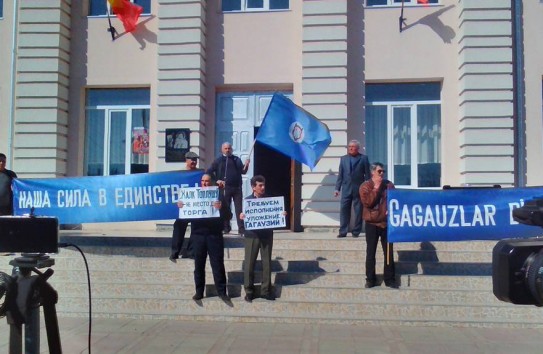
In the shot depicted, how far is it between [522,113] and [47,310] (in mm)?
11540

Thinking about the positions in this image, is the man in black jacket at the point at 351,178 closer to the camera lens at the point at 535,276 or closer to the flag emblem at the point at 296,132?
the flag emblem at the point at 296,132

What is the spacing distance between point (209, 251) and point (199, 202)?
777 millimetres

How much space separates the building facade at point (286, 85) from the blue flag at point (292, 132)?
1.44 metres

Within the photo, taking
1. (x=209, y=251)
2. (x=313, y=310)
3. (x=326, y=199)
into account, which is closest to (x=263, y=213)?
(x=209, y=251)

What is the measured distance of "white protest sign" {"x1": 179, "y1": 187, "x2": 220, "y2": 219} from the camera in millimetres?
8648

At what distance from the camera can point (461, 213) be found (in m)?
9.09

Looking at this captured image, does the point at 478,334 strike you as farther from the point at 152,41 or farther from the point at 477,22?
the point at 152,41

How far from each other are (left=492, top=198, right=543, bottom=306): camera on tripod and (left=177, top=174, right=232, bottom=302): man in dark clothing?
619 centimetres

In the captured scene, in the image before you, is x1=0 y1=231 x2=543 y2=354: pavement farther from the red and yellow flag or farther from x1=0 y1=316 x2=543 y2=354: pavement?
the red and yellow flag

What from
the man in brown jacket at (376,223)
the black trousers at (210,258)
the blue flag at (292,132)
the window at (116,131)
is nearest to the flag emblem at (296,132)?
the blue flag at (292,132)

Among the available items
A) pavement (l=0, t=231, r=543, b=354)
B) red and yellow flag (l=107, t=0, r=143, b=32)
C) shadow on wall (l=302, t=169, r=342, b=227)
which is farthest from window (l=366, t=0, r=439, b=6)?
pavement (l=0, t=231, r=543, b=354)

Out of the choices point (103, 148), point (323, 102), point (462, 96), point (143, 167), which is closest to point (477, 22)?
point (462, 96)

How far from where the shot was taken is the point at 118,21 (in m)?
14.0

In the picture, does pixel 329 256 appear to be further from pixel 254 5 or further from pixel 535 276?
pixel 535 276
